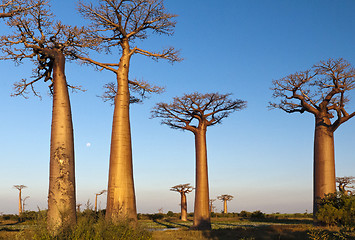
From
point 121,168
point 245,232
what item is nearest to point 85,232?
point 121,168

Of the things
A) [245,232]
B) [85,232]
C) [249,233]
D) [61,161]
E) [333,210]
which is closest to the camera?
[85,232]

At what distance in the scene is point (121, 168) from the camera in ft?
41.4

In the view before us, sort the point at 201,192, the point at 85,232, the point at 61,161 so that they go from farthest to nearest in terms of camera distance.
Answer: the point at 201,192, the point at 61,161, the point at 85,232

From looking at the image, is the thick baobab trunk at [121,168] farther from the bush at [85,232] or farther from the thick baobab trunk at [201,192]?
the thick baobab trunk at [201,192]

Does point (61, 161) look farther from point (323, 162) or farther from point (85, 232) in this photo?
point (323, 162)

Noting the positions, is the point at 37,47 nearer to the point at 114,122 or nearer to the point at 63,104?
the point at 63,104

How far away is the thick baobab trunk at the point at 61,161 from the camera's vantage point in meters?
9.91

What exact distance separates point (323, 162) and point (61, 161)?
13003 mm

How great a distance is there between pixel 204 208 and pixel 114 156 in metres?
11.9

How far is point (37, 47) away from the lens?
11.7m

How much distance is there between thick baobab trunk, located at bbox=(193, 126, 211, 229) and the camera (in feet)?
75.7

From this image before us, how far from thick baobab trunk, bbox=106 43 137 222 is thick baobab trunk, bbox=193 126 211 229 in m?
11.1

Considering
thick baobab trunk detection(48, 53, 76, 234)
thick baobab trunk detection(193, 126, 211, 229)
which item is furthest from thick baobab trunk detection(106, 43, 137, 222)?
thick baobab trunk detection(193, 126, 211, 229)

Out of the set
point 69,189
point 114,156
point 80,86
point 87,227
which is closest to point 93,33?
point 80,86
